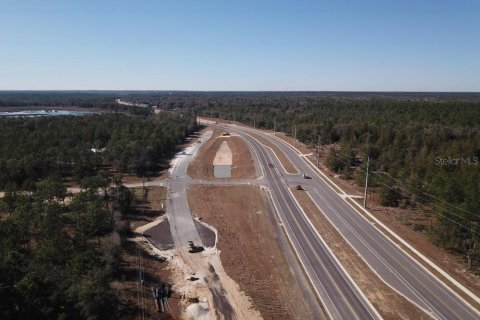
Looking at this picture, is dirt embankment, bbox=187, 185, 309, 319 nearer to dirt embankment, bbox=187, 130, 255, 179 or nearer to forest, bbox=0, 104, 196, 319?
forest, bbox=0, 104, 196, 319

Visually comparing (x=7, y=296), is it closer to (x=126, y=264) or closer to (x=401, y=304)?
(x=126, y=264)

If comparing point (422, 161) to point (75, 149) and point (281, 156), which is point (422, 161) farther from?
point (75, 149)

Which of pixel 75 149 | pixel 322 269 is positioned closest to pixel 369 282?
pixel 322 269

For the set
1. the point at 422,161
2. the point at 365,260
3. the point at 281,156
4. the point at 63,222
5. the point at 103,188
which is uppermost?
the point at 422,161

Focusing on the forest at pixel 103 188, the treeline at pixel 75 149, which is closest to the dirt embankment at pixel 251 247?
the forest at pixel 103 188

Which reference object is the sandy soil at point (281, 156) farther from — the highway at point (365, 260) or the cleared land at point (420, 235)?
the highway at point (365, 260)

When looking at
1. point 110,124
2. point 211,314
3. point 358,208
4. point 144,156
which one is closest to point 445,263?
point 358,208
